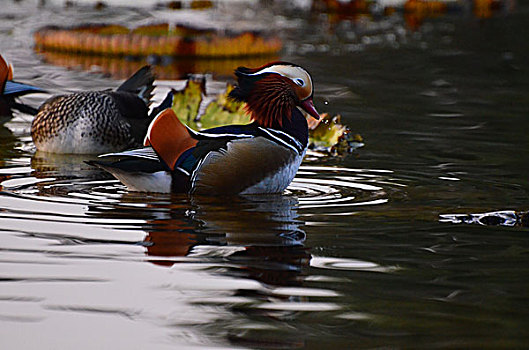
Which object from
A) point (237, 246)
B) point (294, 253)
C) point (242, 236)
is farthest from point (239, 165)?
point (294, 253)

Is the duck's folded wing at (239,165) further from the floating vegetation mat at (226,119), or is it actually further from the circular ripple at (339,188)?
the floating vegetation mat at (226,119)

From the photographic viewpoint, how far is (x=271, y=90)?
643 cm

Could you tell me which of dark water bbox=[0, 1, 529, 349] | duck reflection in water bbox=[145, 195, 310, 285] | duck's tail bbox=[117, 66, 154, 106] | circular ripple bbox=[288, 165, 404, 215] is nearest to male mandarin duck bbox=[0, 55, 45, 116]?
dark water bbox=[0, 1, 529, 349]

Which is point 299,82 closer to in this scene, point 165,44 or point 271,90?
point 271,90

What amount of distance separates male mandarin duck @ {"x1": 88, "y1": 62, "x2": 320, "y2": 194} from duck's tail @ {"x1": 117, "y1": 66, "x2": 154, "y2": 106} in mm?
2254

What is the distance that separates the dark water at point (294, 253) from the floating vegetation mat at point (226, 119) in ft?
0.84

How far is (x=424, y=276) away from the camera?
470cm

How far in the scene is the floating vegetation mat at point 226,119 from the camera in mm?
8953

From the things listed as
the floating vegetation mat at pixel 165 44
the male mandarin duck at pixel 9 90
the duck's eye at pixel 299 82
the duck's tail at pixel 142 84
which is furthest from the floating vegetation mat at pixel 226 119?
the floating vegetation mat at pixel 165 44

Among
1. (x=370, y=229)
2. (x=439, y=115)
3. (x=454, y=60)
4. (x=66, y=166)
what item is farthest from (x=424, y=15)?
(x=370, y=229)

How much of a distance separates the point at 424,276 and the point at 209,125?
5.07 m

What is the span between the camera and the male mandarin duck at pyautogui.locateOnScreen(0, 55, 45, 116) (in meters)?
9.12

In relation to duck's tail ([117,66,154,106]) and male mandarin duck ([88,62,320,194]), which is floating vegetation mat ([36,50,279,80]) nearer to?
duck's tail ([117,66,154,106])

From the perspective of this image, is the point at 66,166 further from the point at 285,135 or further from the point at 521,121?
the point at 521,121
